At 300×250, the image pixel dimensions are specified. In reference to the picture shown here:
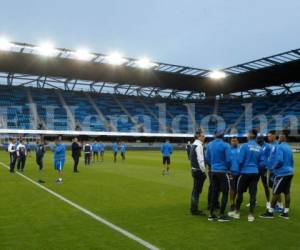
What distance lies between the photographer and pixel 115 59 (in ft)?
171

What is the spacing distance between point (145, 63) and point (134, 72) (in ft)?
14.1

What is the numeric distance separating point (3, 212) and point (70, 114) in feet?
181

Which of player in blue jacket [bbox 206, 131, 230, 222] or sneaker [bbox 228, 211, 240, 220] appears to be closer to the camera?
player in blue jacket [bbox 206, 131, 230, 222]

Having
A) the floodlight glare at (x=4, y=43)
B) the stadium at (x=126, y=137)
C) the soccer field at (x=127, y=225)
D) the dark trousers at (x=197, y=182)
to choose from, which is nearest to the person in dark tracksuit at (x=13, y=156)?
the stadium at (x=126, y=137)

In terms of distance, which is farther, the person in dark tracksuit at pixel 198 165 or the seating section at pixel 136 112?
the seating section at pixel 136 112

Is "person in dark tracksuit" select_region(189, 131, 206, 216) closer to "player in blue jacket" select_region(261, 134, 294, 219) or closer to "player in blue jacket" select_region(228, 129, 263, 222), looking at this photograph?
"player in blue jacket" select_region(228, 129, 263, 222)

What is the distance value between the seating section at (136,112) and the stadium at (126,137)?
0.69ft

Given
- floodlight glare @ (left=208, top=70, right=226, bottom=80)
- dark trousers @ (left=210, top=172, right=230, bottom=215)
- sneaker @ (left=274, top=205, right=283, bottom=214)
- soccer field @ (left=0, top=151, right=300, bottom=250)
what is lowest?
soccer field @ (left=0, top=151, right=300, bottom=250)

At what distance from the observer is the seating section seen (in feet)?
200

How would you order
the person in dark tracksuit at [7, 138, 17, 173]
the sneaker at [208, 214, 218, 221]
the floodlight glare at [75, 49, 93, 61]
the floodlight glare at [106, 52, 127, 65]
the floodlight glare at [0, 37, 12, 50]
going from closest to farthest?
the sneaker at [208, 214, 218, 221] < the person in dark tracksuit at [7, 138, 17, 173] < the floodlight glare at [0, 37, 12, 50] < the floodlight glare at [75, 49, 93, 61] < the floodlight glare at [106, 52, 127, 65]

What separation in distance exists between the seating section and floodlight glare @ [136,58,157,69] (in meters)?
13.3

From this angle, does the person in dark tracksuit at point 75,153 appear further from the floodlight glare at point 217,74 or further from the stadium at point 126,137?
the floodlight glare at point 217,74

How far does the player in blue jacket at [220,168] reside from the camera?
840 centimetres

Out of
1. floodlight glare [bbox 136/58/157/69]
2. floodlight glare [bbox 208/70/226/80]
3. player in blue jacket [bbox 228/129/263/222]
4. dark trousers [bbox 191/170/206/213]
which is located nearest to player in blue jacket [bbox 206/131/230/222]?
player in blue jacket [bbox 228/129/263/222]
